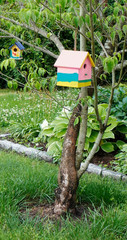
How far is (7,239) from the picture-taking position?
263cm

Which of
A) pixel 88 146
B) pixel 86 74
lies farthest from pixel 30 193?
pixel 88 146

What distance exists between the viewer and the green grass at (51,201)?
2750 millimetres

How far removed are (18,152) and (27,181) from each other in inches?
86.0

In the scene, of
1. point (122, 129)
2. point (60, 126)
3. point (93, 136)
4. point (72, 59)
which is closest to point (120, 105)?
point (122, 129)

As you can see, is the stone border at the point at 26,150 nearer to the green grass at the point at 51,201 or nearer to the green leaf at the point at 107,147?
the green leaf at the point at 107,147

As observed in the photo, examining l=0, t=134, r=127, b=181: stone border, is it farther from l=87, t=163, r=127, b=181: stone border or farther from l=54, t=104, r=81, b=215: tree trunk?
l=54, t=104, r=81, b=215: tree trunk

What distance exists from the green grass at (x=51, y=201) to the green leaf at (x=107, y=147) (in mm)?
1096

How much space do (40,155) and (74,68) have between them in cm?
301

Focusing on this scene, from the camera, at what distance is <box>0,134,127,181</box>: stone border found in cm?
458

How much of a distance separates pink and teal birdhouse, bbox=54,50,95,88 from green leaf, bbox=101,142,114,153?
2659mm

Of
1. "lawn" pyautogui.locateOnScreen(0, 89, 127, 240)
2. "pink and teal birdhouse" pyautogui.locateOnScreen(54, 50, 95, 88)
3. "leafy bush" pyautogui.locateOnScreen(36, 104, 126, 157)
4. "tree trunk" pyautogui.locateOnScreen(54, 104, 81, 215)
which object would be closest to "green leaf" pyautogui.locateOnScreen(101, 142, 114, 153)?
"leafy bush" pyautogui.locateOnScreen(36, 104, 126, 157)

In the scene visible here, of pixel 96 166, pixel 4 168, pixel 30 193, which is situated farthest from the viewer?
pixel 96 166

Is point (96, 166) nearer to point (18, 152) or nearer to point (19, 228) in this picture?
point (18, 152)

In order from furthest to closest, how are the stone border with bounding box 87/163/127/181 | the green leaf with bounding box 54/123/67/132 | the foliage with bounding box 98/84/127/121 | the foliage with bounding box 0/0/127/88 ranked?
the foliage with bounding box 98/84/127/121 < the green leaf with bounding box 54/123/67/132 < the stone border with bounding box 87/163/127/181 < the foliage with bounding box 0/0/127/88
